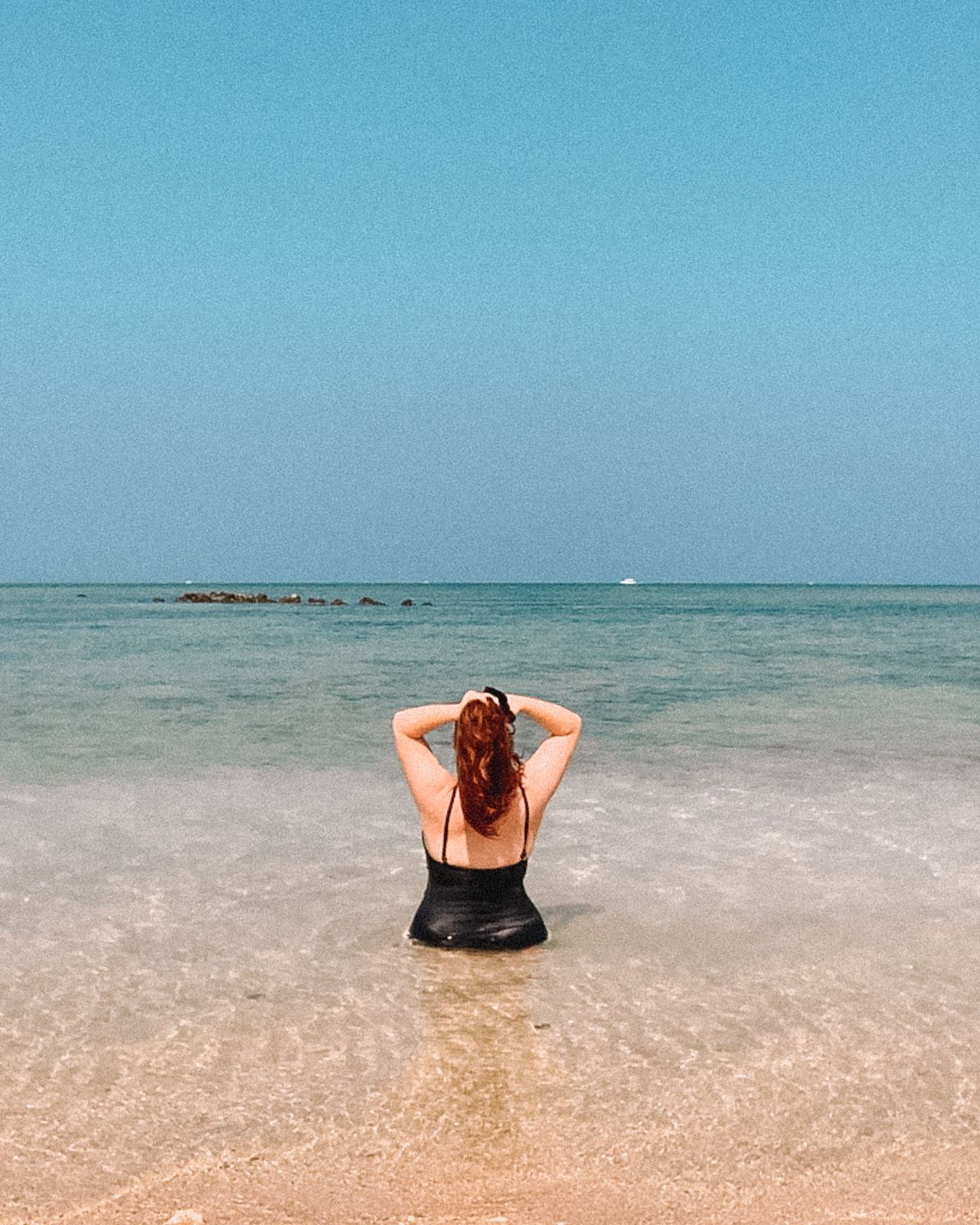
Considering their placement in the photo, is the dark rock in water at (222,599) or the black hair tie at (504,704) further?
the dark rock in water at (222,599)

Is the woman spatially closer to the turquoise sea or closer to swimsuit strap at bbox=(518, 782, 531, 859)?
swimsuit strap at bbox=(518, 782, 531, 859)

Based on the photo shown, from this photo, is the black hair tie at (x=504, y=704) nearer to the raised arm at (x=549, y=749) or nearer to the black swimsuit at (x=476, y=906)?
the raised arm at (x=549, y=749)

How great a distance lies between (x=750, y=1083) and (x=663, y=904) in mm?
2650

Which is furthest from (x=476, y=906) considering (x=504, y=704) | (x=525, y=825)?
(x=504, y=704)

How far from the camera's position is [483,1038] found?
15.1 feet

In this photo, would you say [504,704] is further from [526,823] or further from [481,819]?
[526,823]

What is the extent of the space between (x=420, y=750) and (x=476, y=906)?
88cm

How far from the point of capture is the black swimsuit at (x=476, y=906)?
5.68 meters

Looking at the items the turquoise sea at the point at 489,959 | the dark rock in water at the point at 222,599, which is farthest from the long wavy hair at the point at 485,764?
the dark rock in water at the point at 222,599

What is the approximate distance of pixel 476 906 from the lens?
5715mm

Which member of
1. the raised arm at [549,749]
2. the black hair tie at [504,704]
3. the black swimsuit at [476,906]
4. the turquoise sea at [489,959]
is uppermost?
the black hair tie at [504,704]

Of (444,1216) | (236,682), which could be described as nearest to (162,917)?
(444,1216)

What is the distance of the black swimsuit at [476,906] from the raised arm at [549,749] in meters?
0.13

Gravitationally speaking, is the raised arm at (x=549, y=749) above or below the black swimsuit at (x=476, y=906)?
above
